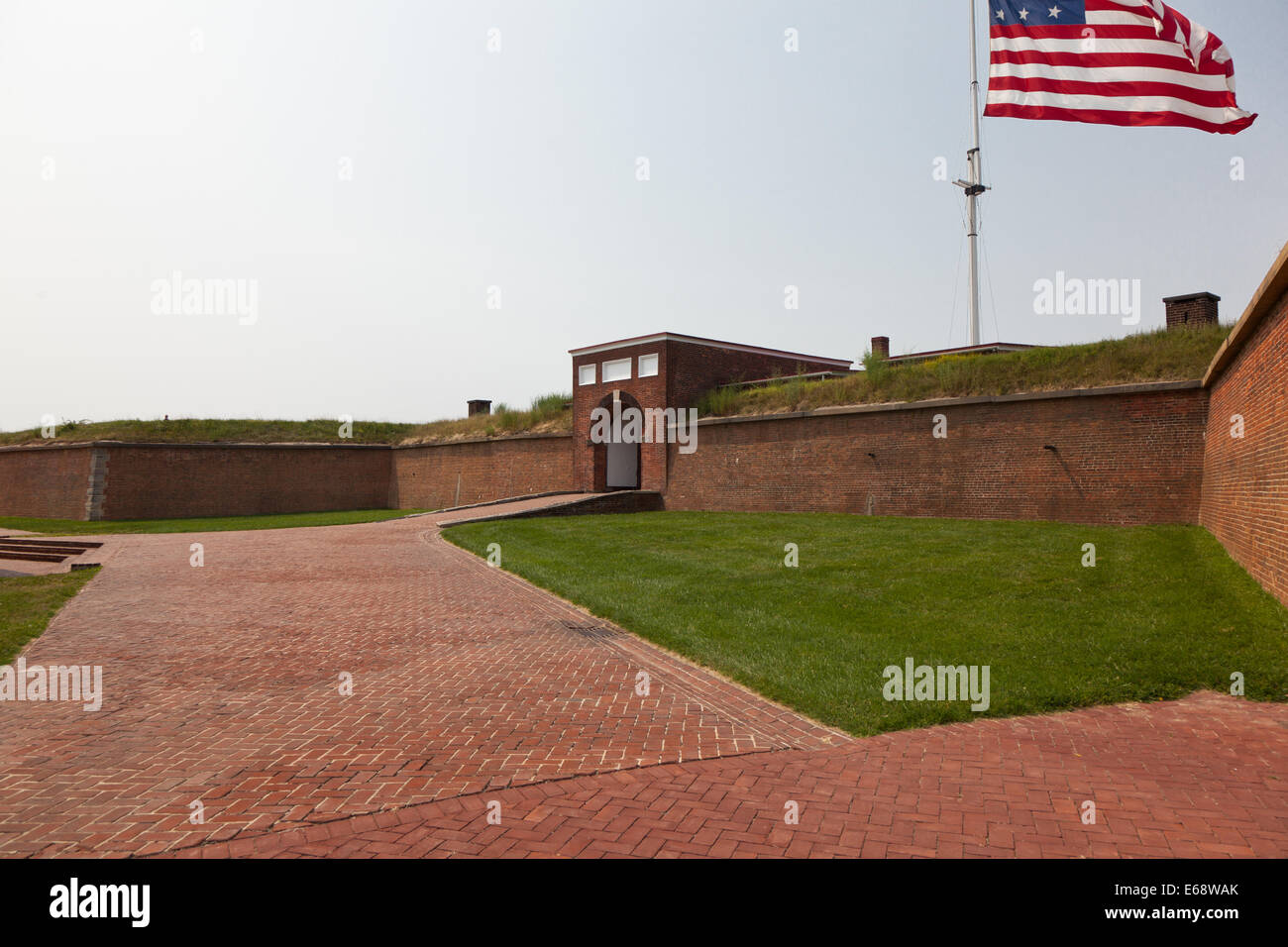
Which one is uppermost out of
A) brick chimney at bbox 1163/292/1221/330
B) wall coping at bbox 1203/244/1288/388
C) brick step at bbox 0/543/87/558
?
brick chimney at bbox 1163/292/1221/330

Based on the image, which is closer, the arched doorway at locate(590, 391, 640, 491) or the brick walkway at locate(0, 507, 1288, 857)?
the brick walkway at locate(0, 507, 1288, 857)

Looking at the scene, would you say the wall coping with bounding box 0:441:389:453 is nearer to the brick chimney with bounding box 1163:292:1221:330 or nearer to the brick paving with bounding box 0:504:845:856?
the brick paving with bounding box 0:504:845:856

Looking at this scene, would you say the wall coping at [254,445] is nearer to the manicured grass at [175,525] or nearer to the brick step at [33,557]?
the manicured grass at [175,525]

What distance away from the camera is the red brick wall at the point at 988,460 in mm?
15750

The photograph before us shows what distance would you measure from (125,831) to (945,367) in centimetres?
2027

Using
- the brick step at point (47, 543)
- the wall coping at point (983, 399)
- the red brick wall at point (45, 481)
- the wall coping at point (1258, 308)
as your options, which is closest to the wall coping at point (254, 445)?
the red brick wall at point (45, 481)

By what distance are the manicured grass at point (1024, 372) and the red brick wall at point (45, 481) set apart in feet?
98.5

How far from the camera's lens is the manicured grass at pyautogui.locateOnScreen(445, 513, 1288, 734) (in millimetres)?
6801

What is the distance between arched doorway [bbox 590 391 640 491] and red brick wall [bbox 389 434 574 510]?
5.56 ft

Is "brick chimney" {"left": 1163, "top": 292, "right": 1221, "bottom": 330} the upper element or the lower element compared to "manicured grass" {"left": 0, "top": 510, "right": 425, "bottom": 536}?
upper

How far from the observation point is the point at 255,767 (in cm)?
504

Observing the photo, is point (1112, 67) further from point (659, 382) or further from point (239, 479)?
point (239, 479)

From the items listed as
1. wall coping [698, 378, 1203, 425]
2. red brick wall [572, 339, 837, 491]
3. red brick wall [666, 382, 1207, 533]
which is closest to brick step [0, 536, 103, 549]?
red brick wall [572, 339, 837, 491]

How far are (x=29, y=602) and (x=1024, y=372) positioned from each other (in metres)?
20.5
